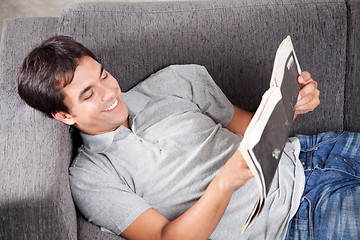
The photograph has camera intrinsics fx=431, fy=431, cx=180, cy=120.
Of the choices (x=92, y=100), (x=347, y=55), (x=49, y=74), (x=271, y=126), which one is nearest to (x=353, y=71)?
(x=347, y=55)

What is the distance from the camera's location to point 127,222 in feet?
4.12

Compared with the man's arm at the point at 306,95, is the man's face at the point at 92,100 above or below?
above

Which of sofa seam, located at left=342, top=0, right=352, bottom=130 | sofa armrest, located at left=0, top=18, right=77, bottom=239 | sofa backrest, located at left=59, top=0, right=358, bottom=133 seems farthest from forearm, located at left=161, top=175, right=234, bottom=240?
sofa seam, located at left=342, top=0, right=352, bottom=130

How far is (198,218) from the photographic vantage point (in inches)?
47.5

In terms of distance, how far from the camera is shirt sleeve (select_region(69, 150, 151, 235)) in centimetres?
126

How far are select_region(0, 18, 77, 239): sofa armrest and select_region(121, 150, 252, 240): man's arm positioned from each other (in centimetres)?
20

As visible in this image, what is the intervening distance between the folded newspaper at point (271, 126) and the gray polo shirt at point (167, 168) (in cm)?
31

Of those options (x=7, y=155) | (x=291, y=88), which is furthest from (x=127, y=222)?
(x=291, y=88)

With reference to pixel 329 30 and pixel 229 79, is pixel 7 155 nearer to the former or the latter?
pixel 229 79

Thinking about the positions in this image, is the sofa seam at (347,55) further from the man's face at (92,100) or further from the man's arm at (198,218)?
the man's face at (92,100)

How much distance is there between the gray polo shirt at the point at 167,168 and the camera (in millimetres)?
1299

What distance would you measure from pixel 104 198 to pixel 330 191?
721mm

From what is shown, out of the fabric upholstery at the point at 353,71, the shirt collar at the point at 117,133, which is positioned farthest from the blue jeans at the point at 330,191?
the shirt collar at the point at 117,133

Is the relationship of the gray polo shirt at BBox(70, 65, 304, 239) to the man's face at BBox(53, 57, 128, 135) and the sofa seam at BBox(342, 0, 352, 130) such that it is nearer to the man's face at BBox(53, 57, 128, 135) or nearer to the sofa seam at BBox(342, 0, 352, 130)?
the man's face at BBox(53, 57, 128, 135)
